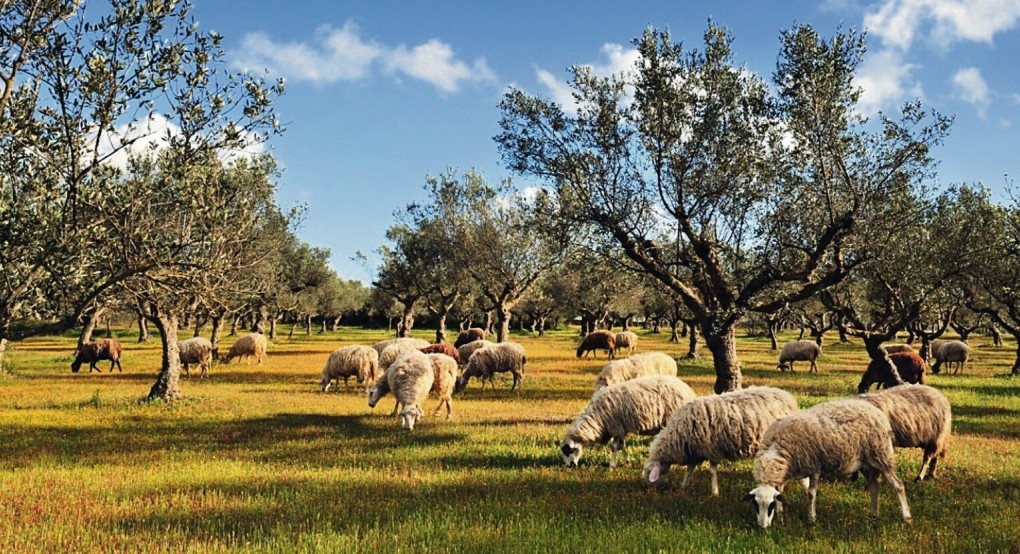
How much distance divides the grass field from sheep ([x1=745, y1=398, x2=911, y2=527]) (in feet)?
1.79

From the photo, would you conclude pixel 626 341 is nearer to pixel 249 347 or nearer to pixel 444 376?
pixel 249 347

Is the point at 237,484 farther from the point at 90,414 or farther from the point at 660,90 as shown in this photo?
the point at 660,90

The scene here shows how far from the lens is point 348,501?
9.36 metres

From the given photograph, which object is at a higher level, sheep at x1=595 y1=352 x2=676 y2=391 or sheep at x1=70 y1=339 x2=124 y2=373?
sheep at x1=595 y1=352 x2=676 y2=391

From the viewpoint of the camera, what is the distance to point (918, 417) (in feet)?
34.1

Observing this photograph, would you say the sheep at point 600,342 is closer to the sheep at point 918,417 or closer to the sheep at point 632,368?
the sheep at point 632,368

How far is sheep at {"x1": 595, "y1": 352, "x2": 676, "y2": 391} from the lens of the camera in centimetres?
2016

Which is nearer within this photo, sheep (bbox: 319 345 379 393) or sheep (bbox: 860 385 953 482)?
sheep (bbox: 860 385 953 482)

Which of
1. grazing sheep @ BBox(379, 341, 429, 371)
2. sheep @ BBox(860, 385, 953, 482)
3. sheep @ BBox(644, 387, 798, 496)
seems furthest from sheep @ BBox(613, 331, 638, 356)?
sheep @ BBox(644, 387, 798, 496)

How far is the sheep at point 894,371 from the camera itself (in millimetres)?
22234

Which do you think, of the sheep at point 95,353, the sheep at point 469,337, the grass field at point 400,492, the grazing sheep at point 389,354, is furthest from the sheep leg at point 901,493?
the sheep at point 95,353

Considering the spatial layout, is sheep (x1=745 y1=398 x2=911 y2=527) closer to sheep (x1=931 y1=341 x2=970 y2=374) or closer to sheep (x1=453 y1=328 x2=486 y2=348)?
sheep (x1=931 y1=341 x2=970 y2=374)

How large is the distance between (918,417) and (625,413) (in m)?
4.93

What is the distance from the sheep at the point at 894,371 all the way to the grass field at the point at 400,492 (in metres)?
2.88
